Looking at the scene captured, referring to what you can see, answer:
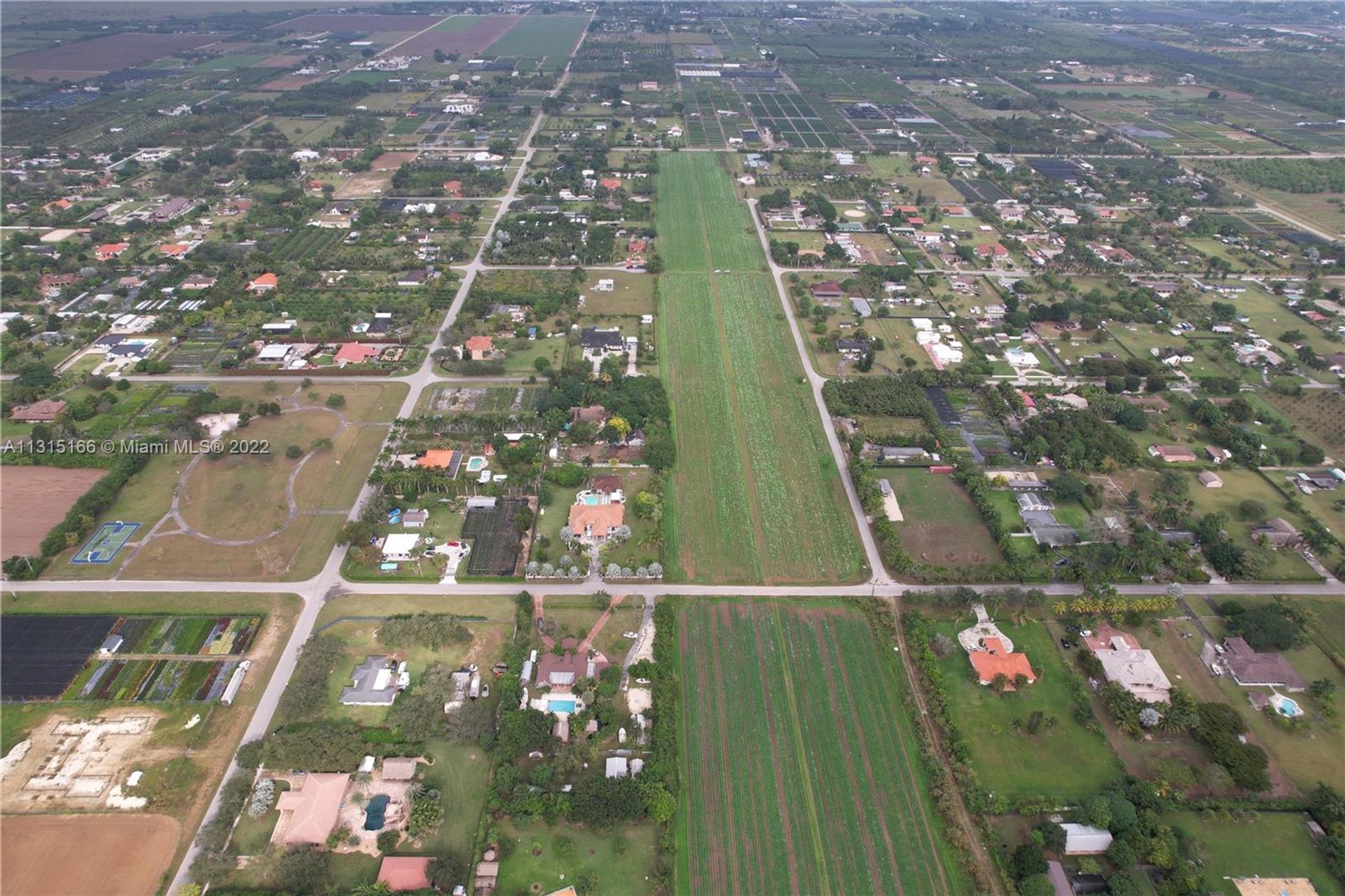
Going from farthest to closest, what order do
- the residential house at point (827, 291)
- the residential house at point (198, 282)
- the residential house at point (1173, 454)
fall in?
the residential house at point (827, 291)
the residential house at point (198, 282)
the residential house at point (1173, 454)

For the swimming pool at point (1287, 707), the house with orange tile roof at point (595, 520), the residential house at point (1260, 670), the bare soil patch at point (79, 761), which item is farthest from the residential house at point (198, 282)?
the swimming pool at point (1287, 707)

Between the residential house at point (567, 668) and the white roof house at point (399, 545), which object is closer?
the residential house at point (567, 668)

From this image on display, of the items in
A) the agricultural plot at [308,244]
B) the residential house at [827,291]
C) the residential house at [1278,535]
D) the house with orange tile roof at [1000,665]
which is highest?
the agricultural plot at [308,244]

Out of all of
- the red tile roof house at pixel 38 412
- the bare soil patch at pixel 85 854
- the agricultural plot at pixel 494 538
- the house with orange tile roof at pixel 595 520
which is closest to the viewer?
the bare soil patch at pixel 85 854

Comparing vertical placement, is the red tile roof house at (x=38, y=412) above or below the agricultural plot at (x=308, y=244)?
below

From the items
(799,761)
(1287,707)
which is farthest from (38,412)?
(1287,707)

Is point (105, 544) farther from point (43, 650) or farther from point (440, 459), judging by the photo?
point (440, 459)

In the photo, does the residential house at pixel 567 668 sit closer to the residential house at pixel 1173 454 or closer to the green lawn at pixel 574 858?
the green lawn at pixel 574 858

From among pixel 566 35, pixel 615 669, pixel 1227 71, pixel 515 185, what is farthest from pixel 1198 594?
pixel 566 35
